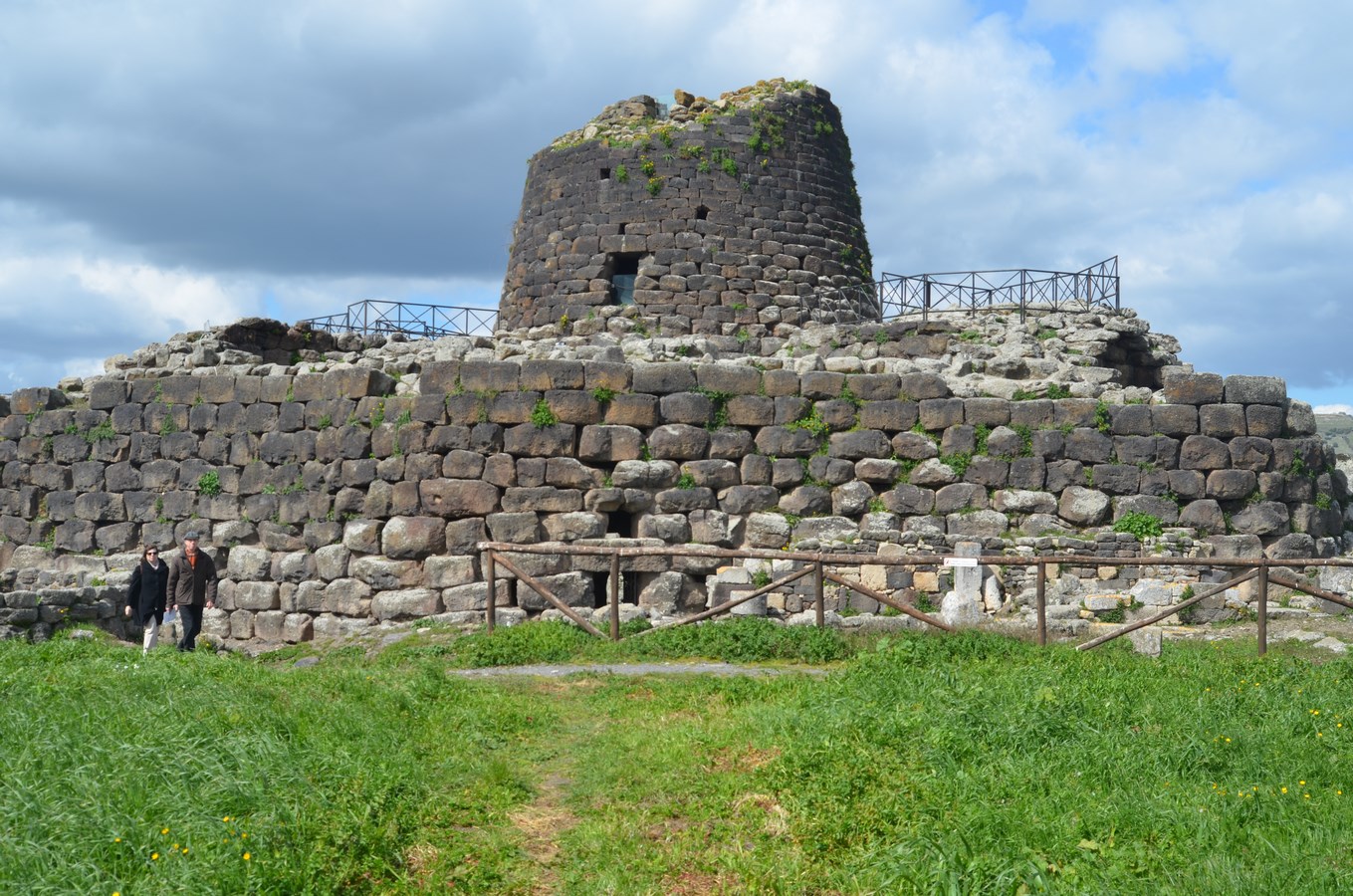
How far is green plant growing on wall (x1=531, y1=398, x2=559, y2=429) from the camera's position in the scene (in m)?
13.8

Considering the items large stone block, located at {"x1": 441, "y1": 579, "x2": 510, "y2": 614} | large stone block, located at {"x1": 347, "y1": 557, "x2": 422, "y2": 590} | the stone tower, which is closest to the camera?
large stone block, located at {"x1": 441, "y1": 579, "x2": 510, "y2": 614}

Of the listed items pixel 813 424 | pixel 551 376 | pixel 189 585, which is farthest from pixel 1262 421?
pixel 189 585

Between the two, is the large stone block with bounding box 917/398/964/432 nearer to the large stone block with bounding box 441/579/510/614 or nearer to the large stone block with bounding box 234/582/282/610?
the large stone block with bounding box 441/579/510/614

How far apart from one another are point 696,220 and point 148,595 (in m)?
9.35

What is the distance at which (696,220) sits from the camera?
61.1ft

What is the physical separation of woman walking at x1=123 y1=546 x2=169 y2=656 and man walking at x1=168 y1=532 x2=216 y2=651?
0.14 meters

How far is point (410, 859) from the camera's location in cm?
591

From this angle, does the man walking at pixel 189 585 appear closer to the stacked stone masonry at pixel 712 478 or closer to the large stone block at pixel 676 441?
the stacked stone masonry at pixel 712 478

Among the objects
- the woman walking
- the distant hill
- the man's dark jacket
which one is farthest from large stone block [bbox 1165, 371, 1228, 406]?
the distant hill

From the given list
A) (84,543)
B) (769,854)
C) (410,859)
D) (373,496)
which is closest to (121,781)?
(410,859)

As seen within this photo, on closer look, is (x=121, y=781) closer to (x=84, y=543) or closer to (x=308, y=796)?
(x=308, y=796)

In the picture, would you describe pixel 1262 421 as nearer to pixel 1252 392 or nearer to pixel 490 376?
pixel 1252 392

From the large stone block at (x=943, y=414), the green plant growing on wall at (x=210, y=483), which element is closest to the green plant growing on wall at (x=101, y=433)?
the green plant growing on wall at (x=210, y=483)

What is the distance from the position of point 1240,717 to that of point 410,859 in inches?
200
